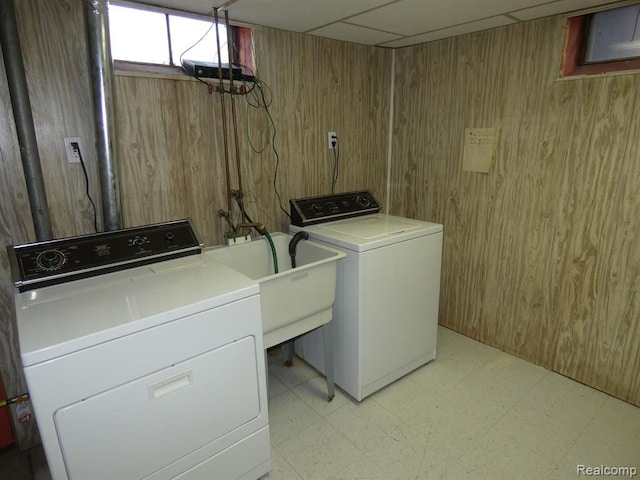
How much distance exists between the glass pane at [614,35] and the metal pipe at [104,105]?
2.31 meters

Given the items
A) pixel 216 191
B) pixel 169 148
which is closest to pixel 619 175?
pixel 216 191

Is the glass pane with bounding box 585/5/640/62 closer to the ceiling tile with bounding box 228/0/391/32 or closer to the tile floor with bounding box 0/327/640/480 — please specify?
the ceiling tile with bounding box 228/0/391/32

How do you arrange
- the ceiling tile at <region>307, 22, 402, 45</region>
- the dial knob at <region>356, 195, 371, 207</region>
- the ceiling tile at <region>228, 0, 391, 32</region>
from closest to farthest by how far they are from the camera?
the ceiling tile at <region>228, 0, 391, 32</region>, the ceiling tile at <region>307, 22, 402, 45</region>, the dial knob at <region>356, 195, 371, 207</region>

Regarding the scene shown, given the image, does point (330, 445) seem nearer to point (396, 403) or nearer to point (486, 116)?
point (396, 403)

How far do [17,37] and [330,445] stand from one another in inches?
85.6

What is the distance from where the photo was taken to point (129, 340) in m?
1.12

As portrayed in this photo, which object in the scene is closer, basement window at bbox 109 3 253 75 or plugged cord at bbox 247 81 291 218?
basement window at bbox 109 3 253 75

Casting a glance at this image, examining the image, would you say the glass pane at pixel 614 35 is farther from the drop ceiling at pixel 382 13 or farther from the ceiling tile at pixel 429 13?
the ceiling tile at pixel 429 13

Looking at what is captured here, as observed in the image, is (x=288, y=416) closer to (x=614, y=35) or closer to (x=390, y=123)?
(x=390, y=123)

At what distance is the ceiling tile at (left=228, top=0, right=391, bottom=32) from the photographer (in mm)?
1744

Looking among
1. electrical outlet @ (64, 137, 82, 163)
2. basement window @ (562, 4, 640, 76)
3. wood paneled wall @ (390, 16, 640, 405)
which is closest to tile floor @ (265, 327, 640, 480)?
wood paneled wall @ (390, 16, 640, 405)

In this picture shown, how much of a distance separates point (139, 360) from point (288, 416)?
1.09 m

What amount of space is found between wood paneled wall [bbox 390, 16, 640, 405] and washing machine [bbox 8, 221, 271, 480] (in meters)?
1.75

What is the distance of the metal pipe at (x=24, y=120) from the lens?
1430 mm
